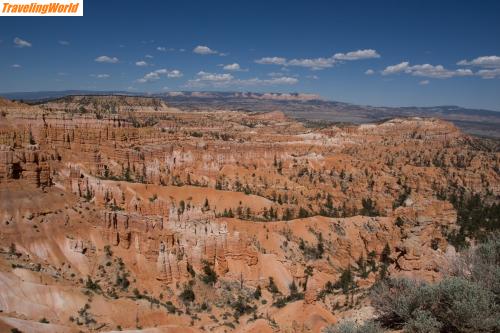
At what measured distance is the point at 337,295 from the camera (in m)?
32.8

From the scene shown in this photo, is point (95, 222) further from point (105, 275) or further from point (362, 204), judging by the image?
point (362, 204)

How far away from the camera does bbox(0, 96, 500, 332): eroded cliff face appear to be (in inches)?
1133

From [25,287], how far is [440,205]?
5088cm

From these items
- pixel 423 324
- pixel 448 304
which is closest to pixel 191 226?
pixel 448 304

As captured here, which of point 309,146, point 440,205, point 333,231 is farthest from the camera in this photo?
point 309,146

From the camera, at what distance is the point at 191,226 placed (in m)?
39.2

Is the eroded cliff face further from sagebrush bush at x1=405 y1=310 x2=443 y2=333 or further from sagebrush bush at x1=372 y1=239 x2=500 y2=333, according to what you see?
sagebrush bush at x1=405 y1=310 x2=443 y2=333

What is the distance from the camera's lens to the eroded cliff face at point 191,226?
94.4ft

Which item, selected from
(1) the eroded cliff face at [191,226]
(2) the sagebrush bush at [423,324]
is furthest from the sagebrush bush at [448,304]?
(1) the eroded cliff face at [191,226]

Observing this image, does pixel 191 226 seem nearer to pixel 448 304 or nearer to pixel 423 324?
pixel 448 304

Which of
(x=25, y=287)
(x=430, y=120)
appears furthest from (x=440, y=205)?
(x=430, y=120)

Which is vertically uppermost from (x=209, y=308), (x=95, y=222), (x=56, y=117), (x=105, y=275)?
(x=56, y=117)

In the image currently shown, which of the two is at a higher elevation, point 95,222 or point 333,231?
point 95,222

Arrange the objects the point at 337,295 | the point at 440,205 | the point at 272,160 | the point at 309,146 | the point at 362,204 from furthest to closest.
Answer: the point at 309,146 < the point at 272,160 < the point at 362,204 < the point at 440,205 < the point at 337,295
